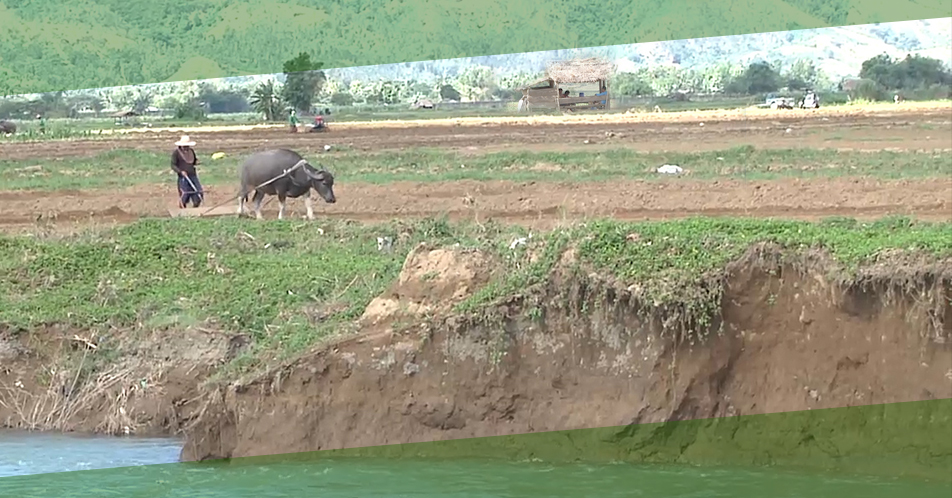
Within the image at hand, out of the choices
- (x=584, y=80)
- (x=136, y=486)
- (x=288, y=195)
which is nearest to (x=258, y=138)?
(x=584, y=80)

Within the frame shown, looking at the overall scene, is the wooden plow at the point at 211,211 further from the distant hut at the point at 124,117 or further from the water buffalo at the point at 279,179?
the distant hut at the point at 124,117

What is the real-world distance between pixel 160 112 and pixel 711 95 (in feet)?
100

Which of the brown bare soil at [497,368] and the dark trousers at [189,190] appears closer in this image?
the brown bare soil at [497,368]

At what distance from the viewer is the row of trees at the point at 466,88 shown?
6094cm

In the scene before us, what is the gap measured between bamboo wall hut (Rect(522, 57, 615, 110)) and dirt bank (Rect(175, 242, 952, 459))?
1193 inches

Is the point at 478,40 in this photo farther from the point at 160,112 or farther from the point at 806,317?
the point at 160,112

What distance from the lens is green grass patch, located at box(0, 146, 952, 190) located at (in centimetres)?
2206

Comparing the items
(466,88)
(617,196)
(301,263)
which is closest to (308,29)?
(617,196)

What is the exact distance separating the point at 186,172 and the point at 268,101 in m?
41.8

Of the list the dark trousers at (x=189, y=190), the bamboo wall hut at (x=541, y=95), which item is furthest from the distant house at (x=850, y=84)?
the dark trousers at (x=189, y=190)

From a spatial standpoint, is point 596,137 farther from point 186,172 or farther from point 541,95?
point 186,172

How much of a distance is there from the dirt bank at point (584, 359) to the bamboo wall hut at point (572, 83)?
30.3 metres

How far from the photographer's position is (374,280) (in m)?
11.8

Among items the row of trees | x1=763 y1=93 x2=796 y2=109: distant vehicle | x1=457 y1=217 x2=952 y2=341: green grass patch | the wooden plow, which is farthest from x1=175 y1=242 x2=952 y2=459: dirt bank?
the row of trees
